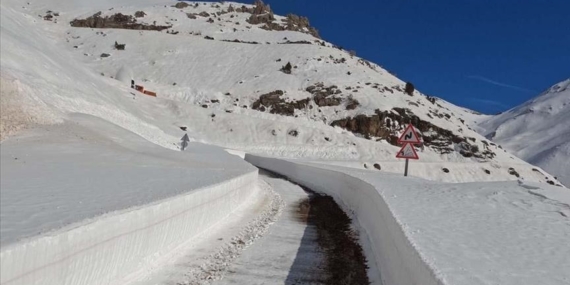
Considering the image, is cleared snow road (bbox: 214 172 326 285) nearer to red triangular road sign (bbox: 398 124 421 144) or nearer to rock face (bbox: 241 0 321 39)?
red triangular road sign (bbox: 398 124 421 144)

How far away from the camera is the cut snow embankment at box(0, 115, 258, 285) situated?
15.2 feet

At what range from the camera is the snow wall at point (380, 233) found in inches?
222

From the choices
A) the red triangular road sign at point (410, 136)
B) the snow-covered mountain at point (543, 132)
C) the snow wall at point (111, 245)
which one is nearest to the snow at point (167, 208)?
the snow wall at point (111, 245)

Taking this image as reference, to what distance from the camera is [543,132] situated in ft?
444

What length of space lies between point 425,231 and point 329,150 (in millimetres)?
53640

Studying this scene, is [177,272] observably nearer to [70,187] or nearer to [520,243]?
[70,187]

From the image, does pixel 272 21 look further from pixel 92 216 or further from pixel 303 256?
pixel 92 216

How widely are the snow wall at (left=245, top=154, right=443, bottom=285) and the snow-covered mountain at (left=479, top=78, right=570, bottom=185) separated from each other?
92.1m

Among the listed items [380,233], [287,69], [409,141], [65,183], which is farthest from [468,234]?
[287,69]

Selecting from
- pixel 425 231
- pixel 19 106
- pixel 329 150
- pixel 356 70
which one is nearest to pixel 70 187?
pixel 425 231

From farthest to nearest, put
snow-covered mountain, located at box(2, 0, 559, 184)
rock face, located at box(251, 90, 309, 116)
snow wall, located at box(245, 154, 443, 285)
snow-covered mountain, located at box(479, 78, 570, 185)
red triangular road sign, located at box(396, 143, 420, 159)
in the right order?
1. snow-covered mountain, located at box(479, 78, 570, 185)
2. rock face, located at box(251, 90, 309, 116)
3. snow-covered mountain, located at box(2, 0, 559, 184)
4. red triangular road sign, located at box(396, 143, 420, 159)
5. snow wall, located at box(245, 154, 443, 285)

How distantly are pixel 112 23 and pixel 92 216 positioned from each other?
382ft

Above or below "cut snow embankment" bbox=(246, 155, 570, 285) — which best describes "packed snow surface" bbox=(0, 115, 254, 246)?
below

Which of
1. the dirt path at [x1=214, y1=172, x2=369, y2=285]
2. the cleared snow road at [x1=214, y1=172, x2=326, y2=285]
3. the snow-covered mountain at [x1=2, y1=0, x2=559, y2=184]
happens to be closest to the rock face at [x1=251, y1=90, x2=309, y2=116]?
the snow-covered mountain at [x1=2, y1=0, x2=559, y2=184]
